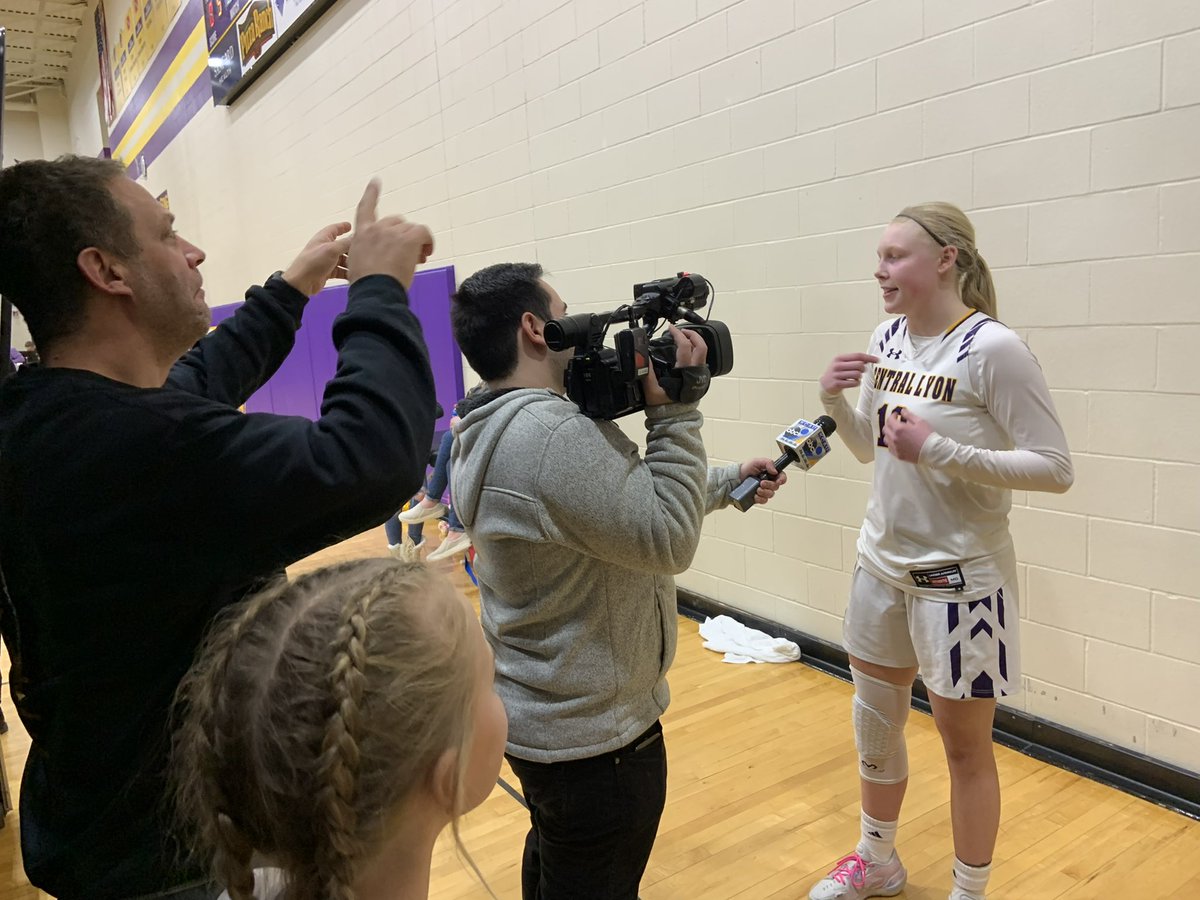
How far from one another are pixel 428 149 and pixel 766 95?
8.64 feet

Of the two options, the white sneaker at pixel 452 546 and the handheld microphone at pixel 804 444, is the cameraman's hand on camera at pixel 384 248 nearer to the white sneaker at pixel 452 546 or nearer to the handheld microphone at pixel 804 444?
the handheld microphone at pixel 804 444

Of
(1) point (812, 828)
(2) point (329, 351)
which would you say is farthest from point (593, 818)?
(2) point (329, 351)

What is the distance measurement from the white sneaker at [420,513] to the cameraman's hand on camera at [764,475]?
3.33 metres

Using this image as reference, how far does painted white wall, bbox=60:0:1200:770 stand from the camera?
6.84 feet

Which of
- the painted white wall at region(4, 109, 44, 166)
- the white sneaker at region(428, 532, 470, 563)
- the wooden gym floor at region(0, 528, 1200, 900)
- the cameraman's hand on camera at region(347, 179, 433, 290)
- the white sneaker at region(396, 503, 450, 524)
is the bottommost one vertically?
the wooden gym floor at region(0, 528, 1200, 900)

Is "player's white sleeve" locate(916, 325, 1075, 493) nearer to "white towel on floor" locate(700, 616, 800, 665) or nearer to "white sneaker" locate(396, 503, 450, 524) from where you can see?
"white towel on floor" locate(700, 616, 800, 665)

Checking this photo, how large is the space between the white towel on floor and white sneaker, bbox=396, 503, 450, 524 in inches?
74.2

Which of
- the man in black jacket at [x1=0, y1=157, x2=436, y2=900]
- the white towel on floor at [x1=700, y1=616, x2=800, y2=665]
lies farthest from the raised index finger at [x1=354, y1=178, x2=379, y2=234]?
the white towel on floor at [x1=700, y1=616, x2=800, y2=665]

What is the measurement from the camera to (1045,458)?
5.16ft

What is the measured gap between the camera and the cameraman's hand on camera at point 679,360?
1.30 m

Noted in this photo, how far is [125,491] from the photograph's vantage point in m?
0.83

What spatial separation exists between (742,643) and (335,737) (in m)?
2.79

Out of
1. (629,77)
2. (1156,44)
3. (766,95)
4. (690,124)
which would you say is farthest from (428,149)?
(1156,44)

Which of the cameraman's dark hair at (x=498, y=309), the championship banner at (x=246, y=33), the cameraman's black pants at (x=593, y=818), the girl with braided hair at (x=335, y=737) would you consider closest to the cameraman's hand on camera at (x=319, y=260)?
the cameraman's dark hair at (x=498, y=309)
